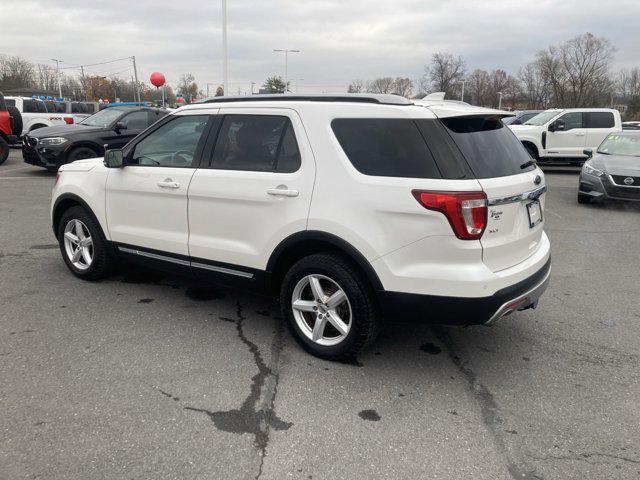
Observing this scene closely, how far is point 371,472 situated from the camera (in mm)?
2553

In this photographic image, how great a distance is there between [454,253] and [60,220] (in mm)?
4207

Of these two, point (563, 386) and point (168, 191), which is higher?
point (168, 191)

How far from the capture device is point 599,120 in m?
15.7

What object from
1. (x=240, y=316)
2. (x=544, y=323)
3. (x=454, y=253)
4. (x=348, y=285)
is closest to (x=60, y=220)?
(x=240, y=316)

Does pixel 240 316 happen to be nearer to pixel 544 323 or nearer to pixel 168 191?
pixel 168 191

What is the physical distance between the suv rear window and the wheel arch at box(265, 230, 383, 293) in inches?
19.5

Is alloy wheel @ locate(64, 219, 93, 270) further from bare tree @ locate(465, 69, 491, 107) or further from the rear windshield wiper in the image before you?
bare tree @ locate(465, 69, 491, 107)

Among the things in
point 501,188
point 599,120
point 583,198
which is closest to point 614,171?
point 583,198

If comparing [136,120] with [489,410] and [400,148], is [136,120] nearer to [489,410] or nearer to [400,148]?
[400,148]

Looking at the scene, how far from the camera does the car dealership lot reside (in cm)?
263

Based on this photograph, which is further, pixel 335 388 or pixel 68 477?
pixel 335 388

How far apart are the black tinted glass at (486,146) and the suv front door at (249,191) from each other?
97 centimetres

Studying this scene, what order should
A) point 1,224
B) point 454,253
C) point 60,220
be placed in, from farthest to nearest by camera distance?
point 1,224, point 60,220, point 454,253

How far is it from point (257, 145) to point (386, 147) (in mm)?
1051
